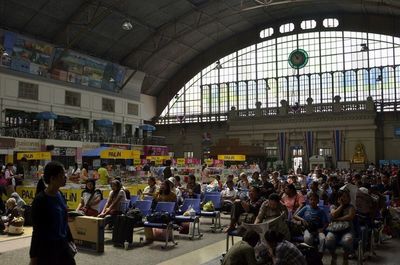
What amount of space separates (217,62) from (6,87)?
77.7ft

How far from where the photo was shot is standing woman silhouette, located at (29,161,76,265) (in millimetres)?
4012

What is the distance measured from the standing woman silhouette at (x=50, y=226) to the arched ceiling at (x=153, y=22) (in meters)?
28.9

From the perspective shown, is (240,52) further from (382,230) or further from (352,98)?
(382,230)

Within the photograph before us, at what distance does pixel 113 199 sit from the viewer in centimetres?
1035

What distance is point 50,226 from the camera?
4062 mm

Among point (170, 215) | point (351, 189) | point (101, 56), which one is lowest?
point (170, 215)

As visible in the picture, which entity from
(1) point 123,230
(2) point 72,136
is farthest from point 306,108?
(1) point 123,230

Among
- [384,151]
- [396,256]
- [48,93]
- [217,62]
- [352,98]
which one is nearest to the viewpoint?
[396,256]

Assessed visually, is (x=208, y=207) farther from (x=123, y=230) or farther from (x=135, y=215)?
Result: (x=123, y=230)

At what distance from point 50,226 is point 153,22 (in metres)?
35.2

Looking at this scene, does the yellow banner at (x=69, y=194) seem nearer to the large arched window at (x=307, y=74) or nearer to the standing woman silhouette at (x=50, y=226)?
the standing woman silhouette at (x=50, y=226)

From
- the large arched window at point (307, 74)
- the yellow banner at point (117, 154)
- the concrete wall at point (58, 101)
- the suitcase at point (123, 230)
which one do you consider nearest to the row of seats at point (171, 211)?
the suitcase at point (123, 230)

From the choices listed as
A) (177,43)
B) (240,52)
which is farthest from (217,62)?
(177,43)

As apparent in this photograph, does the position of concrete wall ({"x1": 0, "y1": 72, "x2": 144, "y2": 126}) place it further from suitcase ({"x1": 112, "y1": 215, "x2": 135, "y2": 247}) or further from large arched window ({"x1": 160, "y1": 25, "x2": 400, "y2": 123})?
suitcase ({"x1": 112, "y1": 215, "x2": 135, "y2": 247})
